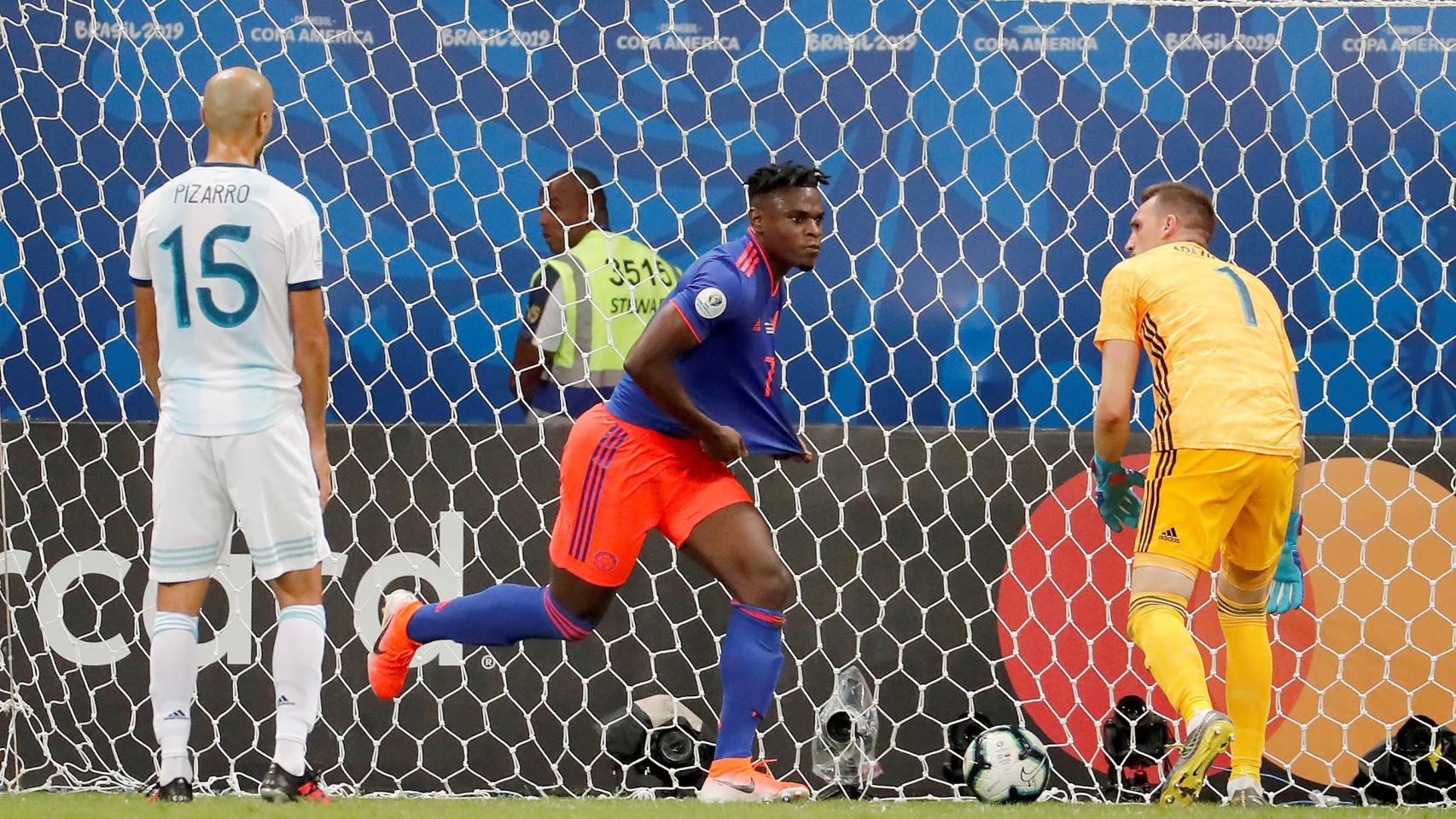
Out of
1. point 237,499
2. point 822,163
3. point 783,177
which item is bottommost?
point 237,499

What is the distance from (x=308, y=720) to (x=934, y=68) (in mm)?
3330

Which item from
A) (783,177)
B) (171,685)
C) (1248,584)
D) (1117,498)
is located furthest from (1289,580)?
(171,685)

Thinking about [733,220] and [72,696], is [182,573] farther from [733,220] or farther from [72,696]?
[733,220]

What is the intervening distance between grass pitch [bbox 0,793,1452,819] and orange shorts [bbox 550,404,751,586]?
567mm

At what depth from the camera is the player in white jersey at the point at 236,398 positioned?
11.3ft

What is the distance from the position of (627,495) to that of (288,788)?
39.7 inches

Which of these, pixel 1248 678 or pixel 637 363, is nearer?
pixel 637 363

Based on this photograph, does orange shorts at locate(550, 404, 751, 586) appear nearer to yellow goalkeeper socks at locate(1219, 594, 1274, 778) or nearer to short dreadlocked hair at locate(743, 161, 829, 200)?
short dreadlocked hair at locate(743, 161, 829, 200)

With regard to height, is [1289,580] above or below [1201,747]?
above

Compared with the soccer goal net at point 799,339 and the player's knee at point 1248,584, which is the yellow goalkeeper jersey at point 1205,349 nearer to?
the player's knee at point 1248,584

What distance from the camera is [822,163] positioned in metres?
5.77


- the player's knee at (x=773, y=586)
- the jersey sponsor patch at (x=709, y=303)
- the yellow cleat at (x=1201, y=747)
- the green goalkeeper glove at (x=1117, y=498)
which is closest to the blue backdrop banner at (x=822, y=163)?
the green goalkeeper glove at (x=1117, y=498)

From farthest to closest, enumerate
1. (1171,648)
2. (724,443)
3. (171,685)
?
1. (724,443)
2. (1171,648)
3. (171,685)

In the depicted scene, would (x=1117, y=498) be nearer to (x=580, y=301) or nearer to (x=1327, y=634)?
(x=1327, y=634)
